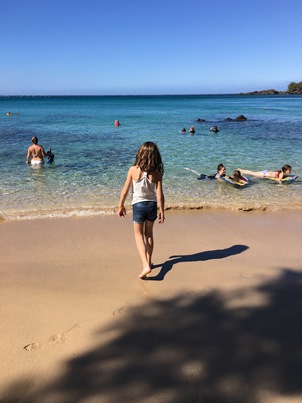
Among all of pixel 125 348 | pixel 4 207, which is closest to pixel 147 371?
pixel 125 348

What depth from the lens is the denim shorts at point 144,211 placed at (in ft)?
12.8

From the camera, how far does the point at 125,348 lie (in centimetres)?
292

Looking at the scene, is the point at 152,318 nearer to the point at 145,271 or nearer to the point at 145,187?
the point at 145,271

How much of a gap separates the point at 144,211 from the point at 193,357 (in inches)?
67.3

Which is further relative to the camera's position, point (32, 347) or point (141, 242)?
point (141, 242)

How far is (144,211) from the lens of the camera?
3.93 m

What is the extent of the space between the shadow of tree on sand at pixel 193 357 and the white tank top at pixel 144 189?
3.88 ft

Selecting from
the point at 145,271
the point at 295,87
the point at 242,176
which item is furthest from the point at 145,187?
the point at 295,87

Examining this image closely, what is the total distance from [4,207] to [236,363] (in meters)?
6.28

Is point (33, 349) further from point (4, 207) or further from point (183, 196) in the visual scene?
point (183, 196)

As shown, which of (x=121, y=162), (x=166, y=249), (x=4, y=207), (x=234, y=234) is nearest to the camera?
(x=166, y=249)

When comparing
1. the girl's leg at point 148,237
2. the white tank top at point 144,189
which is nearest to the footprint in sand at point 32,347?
the girl's leg at point 148,237

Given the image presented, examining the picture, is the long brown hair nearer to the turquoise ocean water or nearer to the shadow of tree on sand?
the shadow of tree on sand

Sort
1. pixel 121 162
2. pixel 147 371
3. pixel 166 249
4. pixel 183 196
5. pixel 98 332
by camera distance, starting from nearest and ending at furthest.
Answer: pixel 147 371 < pixel 98 332 < pixel 166 249 < pixel 183 196 < pixel 121 162
